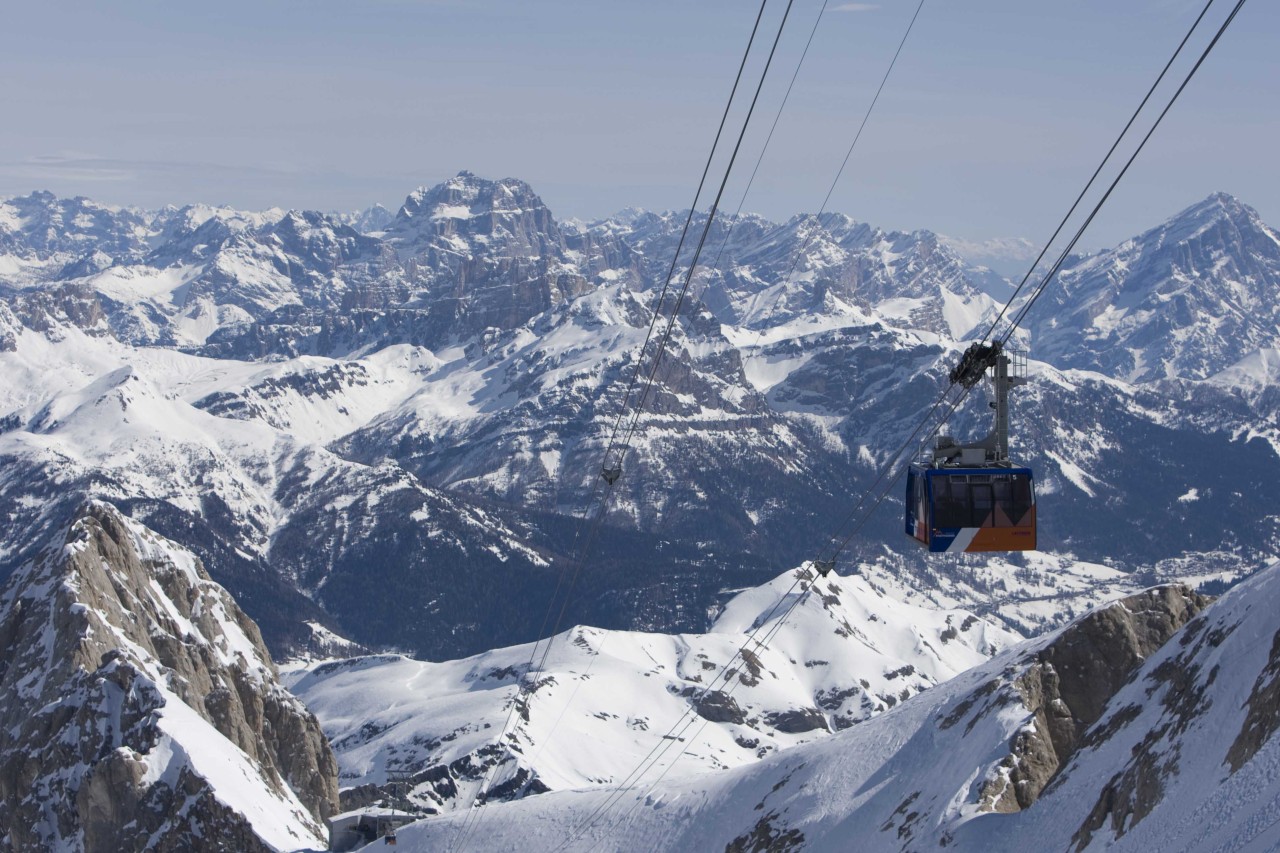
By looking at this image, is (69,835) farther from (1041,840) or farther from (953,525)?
(953,525)

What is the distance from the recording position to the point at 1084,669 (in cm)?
14450

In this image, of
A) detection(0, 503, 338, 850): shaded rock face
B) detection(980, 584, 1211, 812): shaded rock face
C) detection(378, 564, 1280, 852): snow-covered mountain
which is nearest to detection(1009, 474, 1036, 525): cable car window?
detection(378, 564, 1280, 852): snow-covered mountain

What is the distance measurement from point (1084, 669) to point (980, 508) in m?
80.0

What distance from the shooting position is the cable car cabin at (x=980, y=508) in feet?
231

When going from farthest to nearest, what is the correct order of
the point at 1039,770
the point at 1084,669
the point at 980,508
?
1. the point at 1084,669
2. the point at 1039,770
3. the point at 980,508

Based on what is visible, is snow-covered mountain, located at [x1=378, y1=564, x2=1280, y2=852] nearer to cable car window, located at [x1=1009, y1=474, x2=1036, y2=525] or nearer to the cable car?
the cable car

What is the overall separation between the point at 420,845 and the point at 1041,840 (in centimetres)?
7626

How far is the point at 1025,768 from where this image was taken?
407 ft

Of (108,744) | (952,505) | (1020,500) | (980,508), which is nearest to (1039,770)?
(1020,500)

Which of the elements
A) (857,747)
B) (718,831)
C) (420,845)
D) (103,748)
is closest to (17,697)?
(103,748)

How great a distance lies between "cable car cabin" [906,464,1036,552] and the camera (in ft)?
231

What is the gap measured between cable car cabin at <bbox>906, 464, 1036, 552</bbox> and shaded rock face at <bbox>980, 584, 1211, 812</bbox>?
57745 mm

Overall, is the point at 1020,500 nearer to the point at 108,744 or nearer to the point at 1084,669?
the point at 1084,669

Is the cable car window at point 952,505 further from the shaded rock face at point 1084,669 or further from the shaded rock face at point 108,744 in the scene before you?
the shaded rock face at point 108,744
